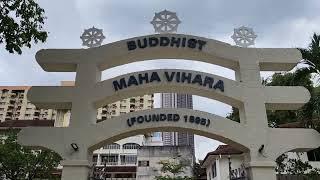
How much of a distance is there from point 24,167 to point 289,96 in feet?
59.7

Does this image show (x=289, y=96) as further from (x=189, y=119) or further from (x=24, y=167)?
(x=24, y=167)

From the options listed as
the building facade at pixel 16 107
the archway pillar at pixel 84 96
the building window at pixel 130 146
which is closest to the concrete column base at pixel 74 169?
the archway pillar at pixel 84 96

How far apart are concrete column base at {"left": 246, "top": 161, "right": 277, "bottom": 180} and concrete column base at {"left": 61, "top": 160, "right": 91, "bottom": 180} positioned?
16.5 feet

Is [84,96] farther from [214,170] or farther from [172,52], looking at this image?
[214,170]


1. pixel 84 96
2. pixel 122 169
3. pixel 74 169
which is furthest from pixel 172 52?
pixel 122 169

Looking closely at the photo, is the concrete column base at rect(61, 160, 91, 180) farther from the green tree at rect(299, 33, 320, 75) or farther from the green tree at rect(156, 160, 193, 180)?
the green tree at rect(156, 160, 193, 180)

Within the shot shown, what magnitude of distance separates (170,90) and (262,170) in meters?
3.84

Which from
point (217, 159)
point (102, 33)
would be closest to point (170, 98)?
point (217, 159)

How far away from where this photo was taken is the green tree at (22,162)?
22.4 m

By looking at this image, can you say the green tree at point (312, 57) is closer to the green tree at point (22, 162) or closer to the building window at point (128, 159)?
the green tree at point (22, 162)

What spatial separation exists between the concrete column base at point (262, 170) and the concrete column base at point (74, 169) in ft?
16.5

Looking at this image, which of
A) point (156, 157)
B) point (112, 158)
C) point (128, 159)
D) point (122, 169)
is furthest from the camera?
point (112, 158)

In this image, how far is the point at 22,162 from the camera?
74.0 feet

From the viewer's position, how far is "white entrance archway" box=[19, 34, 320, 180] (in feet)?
35.5
